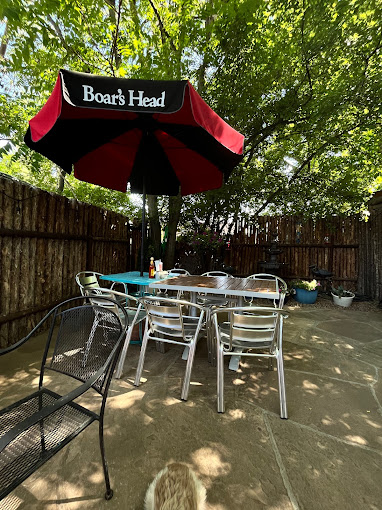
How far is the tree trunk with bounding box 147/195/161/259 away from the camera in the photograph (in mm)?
5852

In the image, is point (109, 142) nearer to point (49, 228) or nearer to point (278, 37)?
point (49, 228)

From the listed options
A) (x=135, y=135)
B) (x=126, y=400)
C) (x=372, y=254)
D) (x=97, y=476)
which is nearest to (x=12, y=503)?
(x=97, y=476)

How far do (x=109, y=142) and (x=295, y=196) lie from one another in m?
4.92

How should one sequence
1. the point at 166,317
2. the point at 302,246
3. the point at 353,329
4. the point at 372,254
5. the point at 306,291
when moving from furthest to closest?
the point at 302,246, the point at 372,254, the point at 306,291, the point at 353,329, the point at 166,317

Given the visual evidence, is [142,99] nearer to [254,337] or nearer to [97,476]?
[254,337]

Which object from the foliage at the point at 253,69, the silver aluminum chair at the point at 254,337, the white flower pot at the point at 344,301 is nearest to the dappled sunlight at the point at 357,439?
the silver aluminum chair at the point at 254,337

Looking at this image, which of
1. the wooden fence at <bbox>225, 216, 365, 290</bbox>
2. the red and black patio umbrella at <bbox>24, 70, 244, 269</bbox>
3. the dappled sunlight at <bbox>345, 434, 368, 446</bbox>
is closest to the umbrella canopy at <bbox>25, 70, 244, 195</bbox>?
the red and black patio umbrella at <bbox>24, 70, 244, 269</bbox>

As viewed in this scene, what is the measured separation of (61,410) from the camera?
3.94 ft

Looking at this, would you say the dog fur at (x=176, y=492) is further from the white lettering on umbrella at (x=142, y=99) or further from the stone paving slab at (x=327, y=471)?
the white lettering on umbrella at (x=142, y=99)

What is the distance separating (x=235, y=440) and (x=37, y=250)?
9.84 feet

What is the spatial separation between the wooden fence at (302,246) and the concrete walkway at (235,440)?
3.88 meters

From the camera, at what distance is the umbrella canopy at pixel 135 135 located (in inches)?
65.7

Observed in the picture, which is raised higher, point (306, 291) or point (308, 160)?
point (308, 160)

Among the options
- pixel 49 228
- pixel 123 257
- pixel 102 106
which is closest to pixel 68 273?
pixel 49 228
